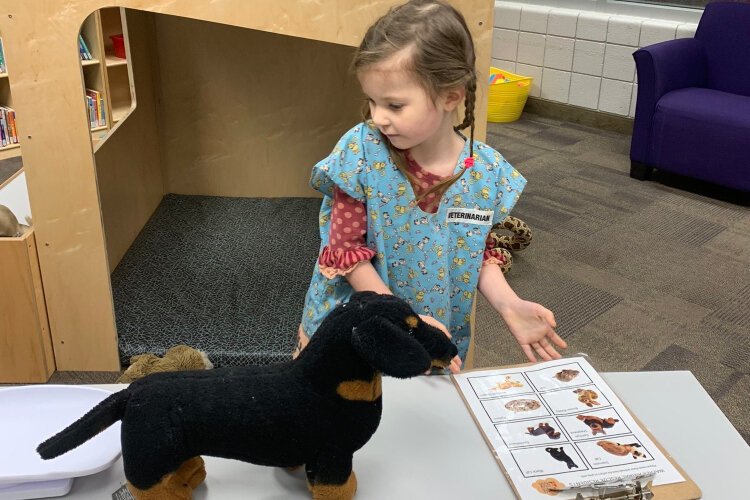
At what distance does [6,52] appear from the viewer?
1.58 metres

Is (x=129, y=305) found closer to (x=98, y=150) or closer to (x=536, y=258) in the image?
(x=98, y=150)

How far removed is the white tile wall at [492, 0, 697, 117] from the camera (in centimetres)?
389

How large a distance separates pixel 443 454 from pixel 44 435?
1.66 ft

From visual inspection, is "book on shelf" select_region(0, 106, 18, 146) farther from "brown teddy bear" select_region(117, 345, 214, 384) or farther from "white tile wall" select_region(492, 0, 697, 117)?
"white tile wall" select_region(492, 0, 697, 117)

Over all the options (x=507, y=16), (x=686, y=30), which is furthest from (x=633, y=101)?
(x=507, y=16)

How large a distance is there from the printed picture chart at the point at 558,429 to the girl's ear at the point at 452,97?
39 cm

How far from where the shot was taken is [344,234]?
3.82 feet

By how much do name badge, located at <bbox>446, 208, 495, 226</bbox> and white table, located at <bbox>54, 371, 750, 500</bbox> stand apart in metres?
0.27

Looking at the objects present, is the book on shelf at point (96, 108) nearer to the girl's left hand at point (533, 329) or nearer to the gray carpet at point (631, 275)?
the gray carpet at point (631, 275)

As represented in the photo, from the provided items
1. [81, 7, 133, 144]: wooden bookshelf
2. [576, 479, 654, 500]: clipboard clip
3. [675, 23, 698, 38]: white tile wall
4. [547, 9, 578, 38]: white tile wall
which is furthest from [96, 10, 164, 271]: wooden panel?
[675, 23, 698, 38]: white tile wall

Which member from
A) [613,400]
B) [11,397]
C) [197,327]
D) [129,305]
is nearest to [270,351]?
[197,327]

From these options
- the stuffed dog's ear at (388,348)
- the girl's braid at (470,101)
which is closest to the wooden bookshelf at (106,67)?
the girl's braid at (470,101)

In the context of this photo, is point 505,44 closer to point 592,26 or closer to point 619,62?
point 592,26

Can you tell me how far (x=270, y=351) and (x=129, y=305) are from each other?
46cm
